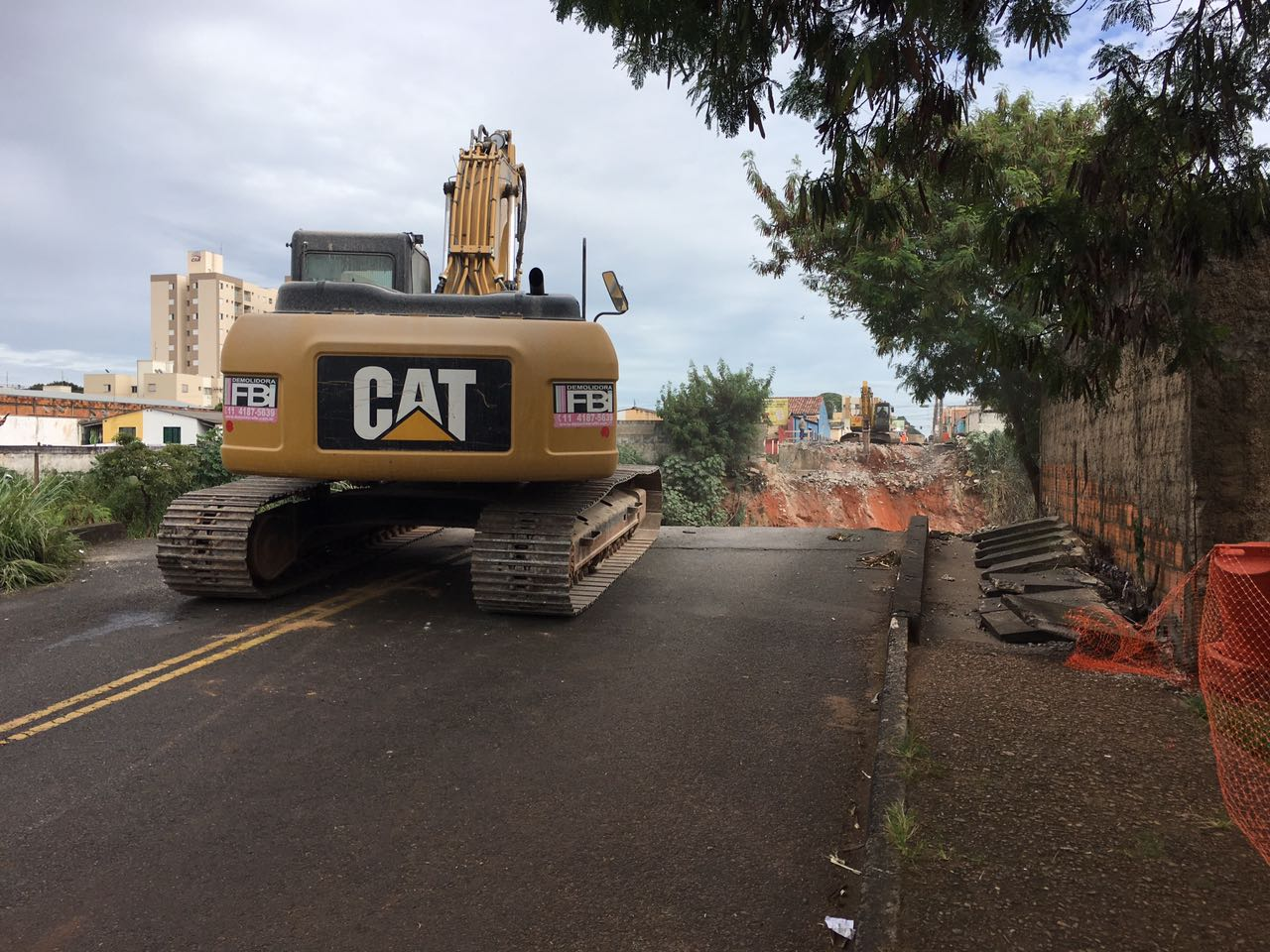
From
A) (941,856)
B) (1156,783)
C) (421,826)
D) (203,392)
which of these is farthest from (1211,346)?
(203,392)

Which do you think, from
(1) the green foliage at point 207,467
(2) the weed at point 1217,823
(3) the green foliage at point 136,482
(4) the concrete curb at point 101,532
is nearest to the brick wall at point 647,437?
(1) the green foliage at point 207,467

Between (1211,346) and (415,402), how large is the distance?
4949 mm

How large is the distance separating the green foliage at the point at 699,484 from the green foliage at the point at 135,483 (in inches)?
745

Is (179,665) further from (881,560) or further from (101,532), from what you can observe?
(881,560)

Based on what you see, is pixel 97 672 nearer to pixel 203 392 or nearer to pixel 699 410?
pixel 699 410

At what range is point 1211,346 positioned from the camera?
4.11 m

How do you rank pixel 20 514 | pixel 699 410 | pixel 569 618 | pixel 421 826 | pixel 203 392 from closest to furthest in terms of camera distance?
pixel 421 826, pixel 569 618, pixel 20 514, pixel 699 410, pixel 203 392

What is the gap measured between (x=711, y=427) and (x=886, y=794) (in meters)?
31.0

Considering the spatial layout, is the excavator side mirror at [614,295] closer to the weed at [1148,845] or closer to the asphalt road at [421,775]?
the asphalt road at [421,775]

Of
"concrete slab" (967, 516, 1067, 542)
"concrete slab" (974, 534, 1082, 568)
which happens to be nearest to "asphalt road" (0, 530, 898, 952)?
"concrete slab" (974, 534, 1082, 568)

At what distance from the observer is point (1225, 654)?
170 inches

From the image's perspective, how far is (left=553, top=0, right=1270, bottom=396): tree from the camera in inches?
143

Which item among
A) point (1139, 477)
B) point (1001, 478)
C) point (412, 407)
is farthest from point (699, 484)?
point (412, 407)

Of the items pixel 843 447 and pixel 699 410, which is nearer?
pixel 699 410
